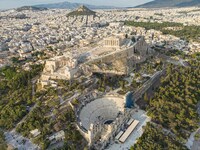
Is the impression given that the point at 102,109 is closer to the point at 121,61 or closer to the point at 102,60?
the point at 102,60

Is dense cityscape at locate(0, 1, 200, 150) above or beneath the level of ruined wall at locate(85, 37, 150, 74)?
beneath

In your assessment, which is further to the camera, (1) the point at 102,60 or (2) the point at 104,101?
(1) the point at 102,60

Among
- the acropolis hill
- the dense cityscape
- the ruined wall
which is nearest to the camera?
the dense cityscape

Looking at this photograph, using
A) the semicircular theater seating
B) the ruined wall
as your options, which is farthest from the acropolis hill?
the semicircular theater seating

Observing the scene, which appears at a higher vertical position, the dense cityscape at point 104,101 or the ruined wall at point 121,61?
the ruined wall at point 121,61

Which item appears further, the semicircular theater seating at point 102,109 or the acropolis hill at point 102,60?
the acropolis hill at point 102,60

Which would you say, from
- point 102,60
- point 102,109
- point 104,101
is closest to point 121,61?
point 102,60

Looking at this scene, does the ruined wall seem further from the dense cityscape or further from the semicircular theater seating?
the semicircular theater seating

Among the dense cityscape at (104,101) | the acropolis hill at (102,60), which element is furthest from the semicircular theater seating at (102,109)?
the acropolis hill at (102,60)

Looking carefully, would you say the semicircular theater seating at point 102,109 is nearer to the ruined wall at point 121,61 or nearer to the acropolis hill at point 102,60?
the acropolis hill at point 102,60
